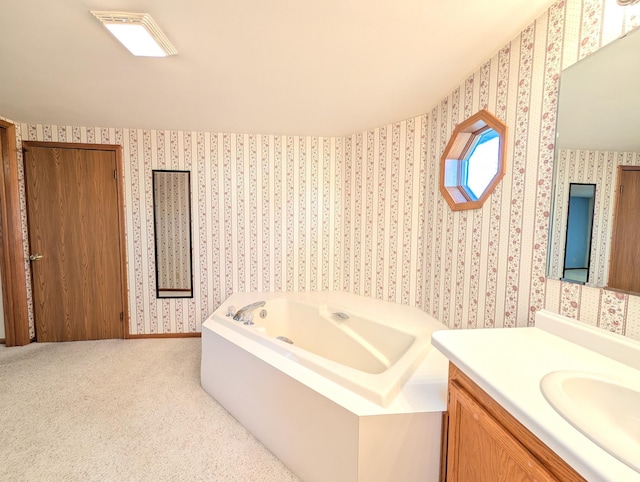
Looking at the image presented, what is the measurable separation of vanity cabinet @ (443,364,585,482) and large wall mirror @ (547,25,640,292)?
0.64m

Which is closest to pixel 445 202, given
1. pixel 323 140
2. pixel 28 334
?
pixel 323 140

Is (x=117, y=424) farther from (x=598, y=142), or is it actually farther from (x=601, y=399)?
(x=598, y=142)

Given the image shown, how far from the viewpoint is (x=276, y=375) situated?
1464 millimetres

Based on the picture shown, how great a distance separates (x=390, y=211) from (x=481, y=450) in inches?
74.2

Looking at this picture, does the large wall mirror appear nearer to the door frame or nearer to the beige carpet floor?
the beige carpet floor

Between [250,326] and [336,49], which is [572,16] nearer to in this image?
[336,49]

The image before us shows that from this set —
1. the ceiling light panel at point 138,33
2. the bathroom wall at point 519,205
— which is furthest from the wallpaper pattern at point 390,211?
the ceiling light panel at point 138,33

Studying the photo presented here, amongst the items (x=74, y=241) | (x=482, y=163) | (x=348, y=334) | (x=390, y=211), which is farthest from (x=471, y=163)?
(x=74, y=241)

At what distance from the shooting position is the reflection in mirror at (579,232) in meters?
1.03

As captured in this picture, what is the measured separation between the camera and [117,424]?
5.65ft

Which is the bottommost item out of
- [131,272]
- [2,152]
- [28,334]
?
[28,334]

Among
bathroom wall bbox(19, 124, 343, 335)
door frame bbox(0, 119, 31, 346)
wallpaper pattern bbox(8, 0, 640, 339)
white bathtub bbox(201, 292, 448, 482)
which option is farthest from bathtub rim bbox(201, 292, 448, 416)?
door frame bbox(0, 119, 31, 346)

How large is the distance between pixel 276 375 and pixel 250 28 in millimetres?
1703

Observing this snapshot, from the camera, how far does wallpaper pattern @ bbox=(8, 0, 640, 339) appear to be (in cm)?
121
